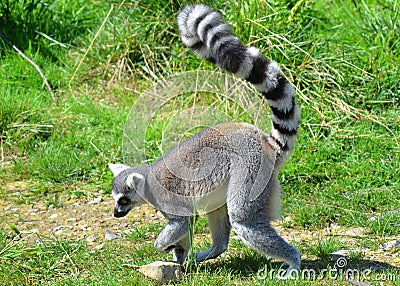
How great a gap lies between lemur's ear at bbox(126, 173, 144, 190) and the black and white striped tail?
2.66 feet

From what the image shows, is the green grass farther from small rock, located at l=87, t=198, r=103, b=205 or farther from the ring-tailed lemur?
the ring-tailed lemur

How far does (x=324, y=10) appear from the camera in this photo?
786 cm

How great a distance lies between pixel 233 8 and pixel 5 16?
2.64 m

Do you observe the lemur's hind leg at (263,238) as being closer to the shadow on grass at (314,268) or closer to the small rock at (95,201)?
the shadow on grass at (314,268)

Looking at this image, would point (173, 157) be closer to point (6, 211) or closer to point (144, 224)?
point (144, 224)

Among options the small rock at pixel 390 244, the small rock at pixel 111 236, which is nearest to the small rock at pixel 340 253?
the small rock at pixel 390 244

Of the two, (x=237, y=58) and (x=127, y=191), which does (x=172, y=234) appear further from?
(x=237, y=58)

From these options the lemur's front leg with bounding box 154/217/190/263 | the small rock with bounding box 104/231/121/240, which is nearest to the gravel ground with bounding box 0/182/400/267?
the small rock with bounding box 104/231/121/240

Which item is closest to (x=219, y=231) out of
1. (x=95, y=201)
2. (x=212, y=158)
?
(x=212, y=158)

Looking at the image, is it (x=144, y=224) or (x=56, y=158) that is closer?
(x=144, y=224)

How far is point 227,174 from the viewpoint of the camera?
13.1 feet

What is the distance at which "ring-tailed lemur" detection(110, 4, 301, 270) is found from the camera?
3793 mm

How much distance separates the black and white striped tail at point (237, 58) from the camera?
11.8ft

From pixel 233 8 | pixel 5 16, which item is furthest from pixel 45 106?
pixel 233 8
